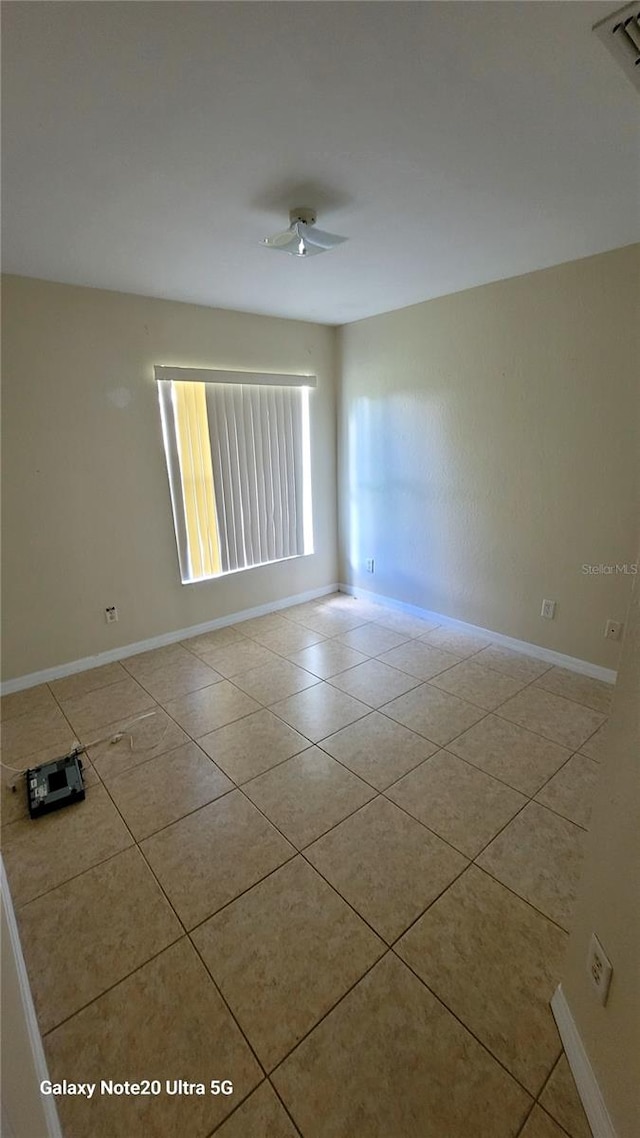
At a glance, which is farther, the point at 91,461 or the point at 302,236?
the point at 91,461

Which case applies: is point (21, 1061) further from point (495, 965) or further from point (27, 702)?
point (27, 702)

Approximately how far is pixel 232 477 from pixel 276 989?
9.80 feet

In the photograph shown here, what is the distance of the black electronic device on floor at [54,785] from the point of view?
1.91 metres

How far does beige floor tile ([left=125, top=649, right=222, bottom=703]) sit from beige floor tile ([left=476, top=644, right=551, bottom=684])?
185 cm

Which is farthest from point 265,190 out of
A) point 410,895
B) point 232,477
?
point 410,895

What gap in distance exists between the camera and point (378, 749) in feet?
7.31

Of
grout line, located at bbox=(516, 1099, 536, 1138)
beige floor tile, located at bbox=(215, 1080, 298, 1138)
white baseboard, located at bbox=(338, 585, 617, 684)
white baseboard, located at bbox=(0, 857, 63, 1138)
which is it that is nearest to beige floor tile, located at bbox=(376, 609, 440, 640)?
white baseboard, located at bbox=(338, 585, 617, 684)

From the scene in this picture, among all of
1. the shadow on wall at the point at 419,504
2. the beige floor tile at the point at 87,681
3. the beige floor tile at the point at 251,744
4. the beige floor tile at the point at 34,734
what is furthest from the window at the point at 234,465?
the beige floor tile at the point at 251,744

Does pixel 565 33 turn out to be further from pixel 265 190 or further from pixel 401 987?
pixel 401 987

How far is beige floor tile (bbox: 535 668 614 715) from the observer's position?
258 cm

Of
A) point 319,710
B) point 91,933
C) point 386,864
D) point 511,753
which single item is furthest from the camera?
point 319,710

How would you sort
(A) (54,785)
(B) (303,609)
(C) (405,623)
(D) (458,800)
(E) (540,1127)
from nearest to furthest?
1. (E) (540,1127)
2. (D) (458,800)
3. (A) (54,785)
4. (C) (405,623)
5. (B) (303,609)

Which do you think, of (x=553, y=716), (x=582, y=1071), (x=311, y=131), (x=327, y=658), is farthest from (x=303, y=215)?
(x=582, y=1071)

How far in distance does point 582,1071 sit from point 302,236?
270cm
